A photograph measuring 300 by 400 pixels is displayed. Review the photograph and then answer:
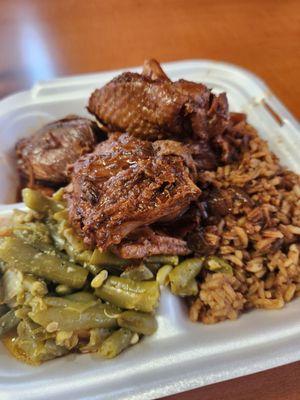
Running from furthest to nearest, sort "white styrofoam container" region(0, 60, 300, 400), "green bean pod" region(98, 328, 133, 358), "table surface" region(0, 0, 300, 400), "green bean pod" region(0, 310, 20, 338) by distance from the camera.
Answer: "table surface" region(0, 0, 300, 400)
"green bean pod" region(0, 310, 20, 338)
"green bean pod" region(98, 328, 133, 358)
"white styrofoam container" region(0, 60, 300, 400)

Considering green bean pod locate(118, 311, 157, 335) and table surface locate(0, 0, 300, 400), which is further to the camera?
table surface locate(0, 0, 300, 400)

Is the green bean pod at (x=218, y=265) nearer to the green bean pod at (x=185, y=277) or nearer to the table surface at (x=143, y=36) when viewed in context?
the green bean pod at (x=185, y=277)

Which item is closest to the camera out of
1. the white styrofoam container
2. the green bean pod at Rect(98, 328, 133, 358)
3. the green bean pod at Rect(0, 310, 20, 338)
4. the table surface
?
the white styrofoam container

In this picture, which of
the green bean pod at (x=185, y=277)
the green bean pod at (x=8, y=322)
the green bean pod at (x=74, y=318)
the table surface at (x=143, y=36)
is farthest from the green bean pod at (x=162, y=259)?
the table surface at (x=143, y=36)

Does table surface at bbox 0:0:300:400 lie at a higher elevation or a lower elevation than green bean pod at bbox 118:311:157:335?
higher

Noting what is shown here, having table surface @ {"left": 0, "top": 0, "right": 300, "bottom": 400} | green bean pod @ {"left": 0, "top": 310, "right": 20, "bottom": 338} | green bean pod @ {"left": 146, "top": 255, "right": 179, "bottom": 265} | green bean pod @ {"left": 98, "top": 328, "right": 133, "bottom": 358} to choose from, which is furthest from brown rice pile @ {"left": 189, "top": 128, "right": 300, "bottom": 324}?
table surface @ {"left": 0, "top": 0, "right": 300, "bottom": 400}

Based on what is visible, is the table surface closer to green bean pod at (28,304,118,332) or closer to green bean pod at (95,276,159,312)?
green bean pod at (95,276,159,312)

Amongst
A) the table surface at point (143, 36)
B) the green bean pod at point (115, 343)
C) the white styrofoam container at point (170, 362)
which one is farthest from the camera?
the table surface at point (143, 36)
